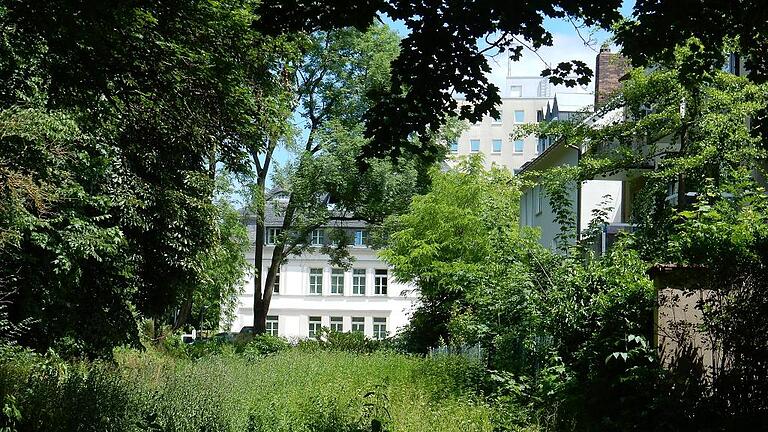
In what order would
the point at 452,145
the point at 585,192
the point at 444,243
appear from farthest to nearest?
the point at 452,145 < the point at 585,192 < the point at 444,243

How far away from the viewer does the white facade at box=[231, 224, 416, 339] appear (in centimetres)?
6450

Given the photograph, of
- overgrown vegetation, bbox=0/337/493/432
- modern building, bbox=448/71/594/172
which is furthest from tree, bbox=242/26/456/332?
modern building, bbox=448/71/594/172

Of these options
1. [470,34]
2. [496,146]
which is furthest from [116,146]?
[496,146]

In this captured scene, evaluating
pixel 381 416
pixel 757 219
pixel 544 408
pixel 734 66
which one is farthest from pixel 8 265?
pixel 734 66

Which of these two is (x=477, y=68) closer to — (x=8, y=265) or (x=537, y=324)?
(x=537, y=324)

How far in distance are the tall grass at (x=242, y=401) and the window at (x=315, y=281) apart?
4787 cm

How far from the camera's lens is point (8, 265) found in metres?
15.6

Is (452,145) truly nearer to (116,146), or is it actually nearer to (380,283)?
(380,283)

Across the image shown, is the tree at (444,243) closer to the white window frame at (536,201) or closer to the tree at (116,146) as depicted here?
the white window frame at (536,201)

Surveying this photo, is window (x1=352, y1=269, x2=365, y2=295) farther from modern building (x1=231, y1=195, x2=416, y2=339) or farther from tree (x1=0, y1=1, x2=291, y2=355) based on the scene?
tree (x1=0, y1=1, x2=291, y2=355)

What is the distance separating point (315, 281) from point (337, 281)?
158cm

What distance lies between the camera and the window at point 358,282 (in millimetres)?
65062

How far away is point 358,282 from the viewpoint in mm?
65125

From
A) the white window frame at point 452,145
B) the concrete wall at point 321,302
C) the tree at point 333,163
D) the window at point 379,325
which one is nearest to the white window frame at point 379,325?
the window at point 379,325
